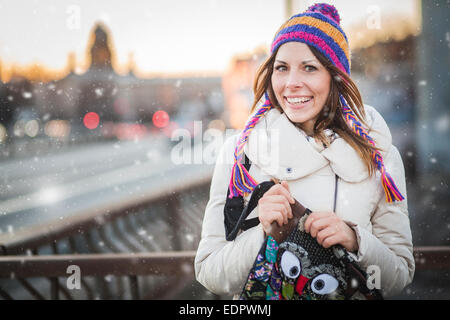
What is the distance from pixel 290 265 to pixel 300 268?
38 millimetres

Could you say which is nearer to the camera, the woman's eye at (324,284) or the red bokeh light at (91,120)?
the woman's eye at (324,284)

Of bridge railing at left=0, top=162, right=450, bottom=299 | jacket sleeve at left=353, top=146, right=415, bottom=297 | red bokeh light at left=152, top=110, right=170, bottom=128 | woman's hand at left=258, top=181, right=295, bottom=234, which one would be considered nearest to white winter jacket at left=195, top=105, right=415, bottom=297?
jacket sleeve at left=353, top=146, right=415, bottom=297

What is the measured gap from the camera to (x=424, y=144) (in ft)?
17.4

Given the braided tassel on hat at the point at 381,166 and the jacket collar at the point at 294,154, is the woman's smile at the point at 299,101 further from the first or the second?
the braided tassel on hat at the point at 381,166

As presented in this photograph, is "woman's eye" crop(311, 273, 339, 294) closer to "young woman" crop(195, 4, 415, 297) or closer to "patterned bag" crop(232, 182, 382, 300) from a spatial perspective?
"patterned bag" crop(232, 182, 382, 300)

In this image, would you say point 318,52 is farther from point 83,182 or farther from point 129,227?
point 83,182

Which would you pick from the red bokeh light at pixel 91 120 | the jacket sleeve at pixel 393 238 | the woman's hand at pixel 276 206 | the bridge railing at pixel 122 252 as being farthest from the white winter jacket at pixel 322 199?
the red bokeh light at pixel 91 120

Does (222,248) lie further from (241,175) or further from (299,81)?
(299,81)

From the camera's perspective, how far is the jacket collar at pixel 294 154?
4.33 ft

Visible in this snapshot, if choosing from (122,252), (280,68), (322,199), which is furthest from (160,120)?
(322,199)

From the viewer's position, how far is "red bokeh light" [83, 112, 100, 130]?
38.2m

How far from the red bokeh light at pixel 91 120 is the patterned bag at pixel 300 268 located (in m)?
38.9

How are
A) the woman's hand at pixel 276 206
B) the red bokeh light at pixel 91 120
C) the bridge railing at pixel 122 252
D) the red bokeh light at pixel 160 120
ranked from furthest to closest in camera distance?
the red bokeh light at pixel 91 120 < the red bokeh light at pixel 160 120 < the bridge railing at pixel 122 252 < the woman's hand at pixel 276 206
